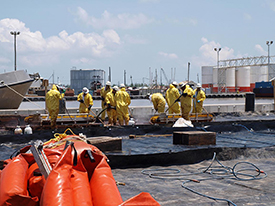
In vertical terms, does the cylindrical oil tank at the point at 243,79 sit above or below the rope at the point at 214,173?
above

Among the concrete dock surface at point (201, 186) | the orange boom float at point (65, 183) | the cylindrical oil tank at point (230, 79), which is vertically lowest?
the concrete dock surface at point (201, 186)

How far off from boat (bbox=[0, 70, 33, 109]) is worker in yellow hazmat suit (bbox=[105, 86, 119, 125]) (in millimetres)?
9511

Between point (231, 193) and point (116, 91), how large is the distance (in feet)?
31.2

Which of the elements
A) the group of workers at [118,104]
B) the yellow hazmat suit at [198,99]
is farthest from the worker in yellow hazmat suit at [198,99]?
the group of workers at [118,104]

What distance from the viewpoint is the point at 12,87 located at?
850 inches

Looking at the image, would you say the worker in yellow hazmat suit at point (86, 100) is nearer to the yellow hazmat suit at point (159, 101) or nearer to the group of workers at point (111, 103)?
the group of workers at point (111, 103)

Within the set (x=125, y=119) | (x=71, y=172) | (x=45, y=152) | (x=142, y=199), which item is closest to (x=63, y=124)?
(x=125, y=119)

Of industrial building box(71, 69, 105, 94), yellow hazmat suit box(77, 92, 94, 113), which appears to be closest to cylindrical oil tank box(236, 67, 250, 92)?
industrial building box(71, 69, 105, 94)

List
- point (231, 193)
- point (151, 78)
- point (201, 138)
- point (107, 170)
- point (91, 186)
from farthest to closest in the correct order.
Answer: point (151, 78) < point (201, 138) < point (231, 193) < point (107, 170) < point (91, 186)

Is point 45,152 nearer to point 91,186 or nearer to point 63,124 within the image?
point 91,186

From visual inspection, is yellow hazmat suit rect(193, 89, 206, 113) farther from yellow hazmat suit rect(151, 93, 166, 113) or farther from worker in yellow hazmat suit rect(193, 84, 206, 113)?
yellow hazmat suit rect(151, 93, 166, 113)

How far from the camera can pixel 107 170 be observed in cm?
425

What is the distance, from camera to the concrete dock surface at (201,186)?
16.0 feet

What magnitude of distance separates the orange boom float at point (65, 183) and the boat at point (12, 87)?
18.0 metres
